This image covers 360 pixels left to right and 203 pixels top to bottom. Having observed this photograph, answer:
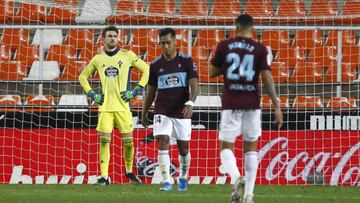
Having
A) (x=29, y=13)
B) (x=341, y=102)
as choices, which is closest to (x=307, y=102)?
(x=341, y=102)

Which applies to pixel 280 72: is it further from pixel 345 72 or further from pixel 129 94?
pixel 129 94

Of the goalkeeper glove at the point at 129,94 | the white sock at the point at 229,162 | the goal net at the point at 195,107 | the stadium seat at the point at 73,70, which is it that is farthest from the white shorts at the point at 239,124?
the stadium seat at the point at 73,70

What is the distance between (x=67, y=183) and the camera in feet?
46.1

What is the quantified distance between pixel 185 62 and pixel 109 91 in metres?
1.76

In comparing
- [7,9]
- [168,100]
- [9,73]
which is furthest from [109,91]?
[7,9]

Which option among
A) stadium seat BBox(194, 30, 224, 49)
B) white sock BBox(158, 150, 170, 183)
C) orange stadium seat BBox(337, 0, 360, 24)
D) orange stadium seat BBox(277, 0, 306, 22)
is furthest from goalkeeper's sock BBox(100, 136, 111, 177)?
orange stadium seat BBox(277, 0, 306, 22)

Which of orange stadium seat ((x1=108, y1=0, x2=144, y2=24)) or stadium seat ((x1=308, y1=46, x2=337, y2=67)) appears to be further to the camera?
stadium seat ((x1=308, y1=46, x2=337, y2=67))

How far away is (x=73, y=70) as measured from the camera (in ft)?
56.0

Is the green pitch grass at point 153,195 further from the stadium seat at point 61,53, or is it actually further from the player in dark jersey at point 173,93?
the stadium seat at point 61,53

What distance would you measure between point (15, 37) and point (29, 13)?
1.29 meters

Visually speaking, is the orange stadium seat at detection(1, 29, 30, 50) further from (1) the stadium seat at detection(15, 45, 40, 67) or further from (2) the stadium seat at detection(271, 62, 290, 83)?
(2) the stadium seat at detection(271, 62, 290, 83)

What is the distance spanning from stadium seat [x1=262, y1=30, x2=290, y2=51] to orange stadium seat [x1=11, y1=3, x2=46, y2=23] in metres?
4.84

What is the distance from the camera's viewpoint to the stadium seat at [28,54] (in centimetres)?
1795

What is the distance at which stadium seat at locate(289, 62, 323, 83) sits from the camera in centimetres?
1617
